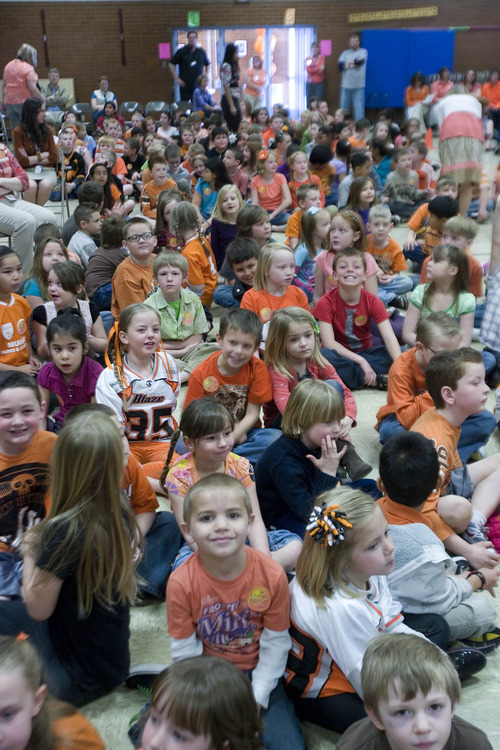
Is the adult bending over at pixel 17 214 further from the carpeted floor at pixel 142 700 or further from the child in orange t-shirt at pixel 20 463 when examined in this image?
the carpeted floor at pixel 142 700

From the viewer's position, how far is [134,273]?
489 centimetres

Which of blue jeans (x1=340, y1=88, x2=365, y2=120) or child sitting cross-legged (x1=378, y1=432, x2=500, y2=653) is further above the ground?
blue jeans (x1=340, y1=88, x2=365, y2=120)

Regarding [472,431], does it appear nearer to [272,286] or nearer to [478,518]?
[478,518]

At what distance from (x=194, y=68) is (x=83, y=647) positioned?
14296 millimetres

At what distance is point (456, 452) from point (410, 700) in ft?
5.31

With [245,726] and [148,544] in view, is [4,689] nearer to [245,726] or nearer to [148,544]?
[245,726]

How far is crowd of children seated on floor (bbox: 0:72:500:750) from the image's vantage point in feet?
6.73

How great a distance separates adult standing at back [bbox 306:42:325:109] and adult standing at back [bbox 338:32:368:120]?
46 centimetres

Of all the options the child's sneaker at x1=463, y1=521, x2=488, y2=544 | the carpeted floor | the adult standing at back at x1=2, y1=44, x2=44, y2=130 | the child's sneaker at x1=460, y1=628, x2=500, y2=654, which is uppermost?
the adult standing at back at x1=2, y1=44, x2=44, y2=130

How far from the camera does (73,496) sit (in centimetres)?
211

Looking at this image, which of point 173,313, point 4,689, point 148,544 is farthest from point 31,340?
point 4,689

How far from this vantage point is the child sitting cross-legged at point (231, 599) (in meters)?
2.06

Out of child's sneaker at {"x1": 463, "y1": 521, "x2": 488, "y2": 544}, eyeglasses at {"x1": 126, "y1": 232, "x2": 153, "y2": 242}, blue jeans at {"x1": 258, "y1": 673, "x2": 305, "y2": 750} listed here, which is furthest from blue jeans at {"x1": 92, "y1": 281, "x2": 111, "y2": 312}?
blue jeans at {"x1": 258, "y1": 673, "x2": 305, "y2": 750}

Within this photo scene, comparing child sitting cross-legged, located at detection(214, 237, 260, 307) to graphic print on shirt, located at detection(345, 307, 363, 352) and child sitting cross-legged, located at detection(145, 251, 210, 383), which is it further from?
graphic print on shirt, located at detection(345, 307, 363, 352)
